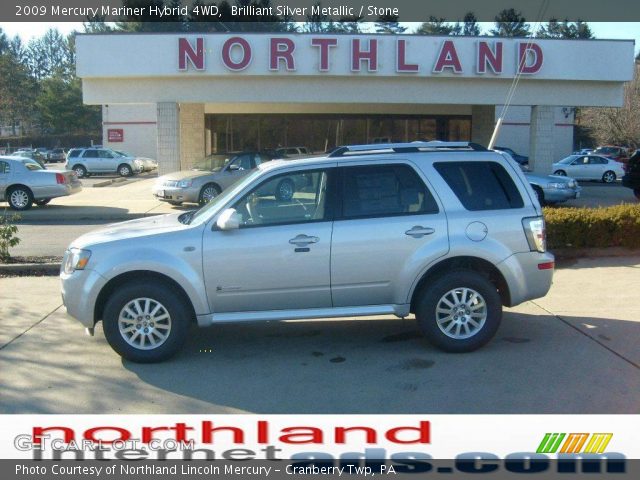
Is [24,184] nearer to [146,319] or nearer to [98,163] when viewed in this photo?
[146,319]

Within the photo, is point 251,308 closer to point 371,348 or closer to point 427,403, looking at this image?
point 371,348

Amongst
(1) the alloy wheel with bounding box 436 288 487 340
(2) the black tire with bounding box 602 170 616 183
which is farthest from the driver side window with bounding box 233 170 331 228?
(2) the black tire with bounding box 602 170 616 183

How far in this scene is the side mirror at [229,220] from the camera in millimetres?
6500

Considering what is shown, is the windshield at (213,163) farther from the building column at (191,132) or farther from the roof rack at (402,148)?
the roof rack at (402,148)

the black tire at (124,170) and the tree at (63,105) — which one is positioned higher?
the tree at (63,105)

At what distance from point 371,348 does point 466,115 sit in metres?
23.1

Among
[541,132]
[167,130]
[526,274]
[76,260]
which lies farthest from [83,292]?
[541,132]

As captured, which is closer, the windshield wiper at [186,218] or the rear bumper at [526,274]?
the rear bumper at [526,274]

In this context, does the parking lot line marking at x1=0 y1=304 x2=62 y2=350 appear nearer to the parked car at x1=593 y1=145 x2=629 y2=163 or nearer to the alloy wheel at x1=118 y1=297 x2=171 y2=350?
the alloy wheel at x1=118 y1=297 x2=171 y2=350

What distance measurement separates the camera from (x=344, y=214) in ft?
22.3

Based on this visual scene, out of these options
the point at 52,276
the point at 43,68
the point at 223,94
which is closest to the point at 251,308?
the point at 52,276

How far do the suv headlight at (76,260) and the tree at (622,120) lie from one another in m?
43.8

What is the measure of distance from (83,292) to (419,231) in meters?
3.12


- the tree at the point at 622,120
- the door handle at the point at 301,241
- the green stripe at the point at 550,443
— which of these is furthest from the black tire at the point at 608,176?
the green stripe at the point at 550,443
